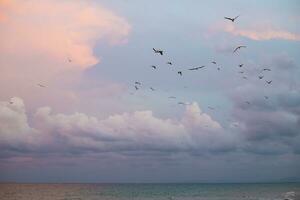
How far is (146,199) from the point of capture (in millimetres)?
105750

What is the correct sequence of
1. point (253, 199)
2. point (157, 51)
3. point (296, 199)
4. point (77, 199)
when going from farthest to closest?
point (77, 199)
point (253, 199)
point (296, 199)
point (157, 51)

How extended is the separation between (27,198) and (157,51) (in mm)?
84311

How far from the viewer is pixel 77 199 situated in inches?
4094

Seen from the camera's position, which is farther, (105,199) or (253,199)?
(105,199)

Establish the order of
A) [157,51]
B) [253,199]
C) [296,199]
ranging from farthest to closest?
Result: [253,199] → [296,199] → [157,51]

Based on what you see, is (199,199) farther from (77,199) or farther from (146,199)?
(77,199)

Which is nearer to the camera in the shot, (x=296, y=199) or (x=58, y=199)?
(x=296, y=199)

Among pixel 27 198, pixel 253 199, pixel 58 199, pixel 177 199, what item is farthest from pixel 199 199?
pixel 27 198

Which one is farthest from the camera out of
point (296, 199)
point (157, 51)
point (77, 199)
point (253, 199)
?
point (77, 199)

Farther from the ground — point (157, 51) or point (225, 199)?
point (157, 51)

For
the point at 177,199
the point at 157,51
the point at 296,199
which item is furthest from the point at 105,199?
the point at 157,51

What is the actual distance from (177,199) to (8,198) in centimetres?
3744

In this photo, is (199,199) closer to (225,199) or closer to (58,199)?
(225,199)

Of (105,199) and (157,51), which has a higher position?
(157,51)
